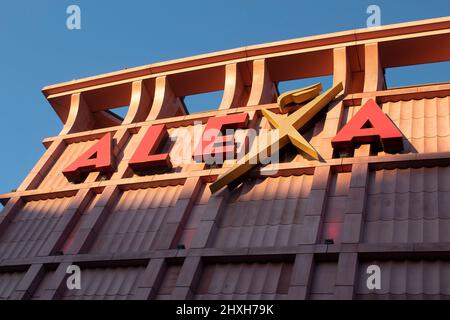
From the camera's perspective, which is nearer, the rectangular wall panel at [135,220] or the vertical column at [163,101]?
the rectangular wall panel at [135,220]

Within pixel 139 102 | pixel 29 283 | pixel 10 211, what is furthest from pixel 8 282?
pixel 139 102

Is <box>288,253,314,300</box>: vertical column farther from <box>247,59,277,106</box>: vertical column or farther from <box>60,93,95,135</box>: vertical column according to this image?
<box>60,93,95,135</box>: vertical column

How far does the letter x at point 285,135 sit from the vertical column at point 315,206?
84cm

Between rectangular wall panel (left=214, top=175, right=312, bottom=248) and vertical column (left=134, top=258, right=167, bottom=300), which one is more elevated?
rectangular wall panel (left=214, top=175, right=312, bottom=248)

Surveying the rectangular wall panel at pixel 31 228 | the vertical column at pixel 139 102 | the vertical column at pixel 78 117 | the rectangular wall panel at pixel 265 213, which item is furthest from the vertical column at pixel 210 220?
the vertical column at pixel 78 117

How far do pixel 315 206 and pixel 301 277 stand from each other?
2870 millimetres

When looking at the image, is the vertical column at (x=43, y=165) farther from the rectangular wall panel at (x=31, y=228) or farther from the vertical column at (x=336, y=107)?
the vertical column at (x=336, y=107)

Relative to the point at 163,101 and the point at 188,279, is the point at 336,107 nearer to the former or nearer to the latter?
the point at 163,101

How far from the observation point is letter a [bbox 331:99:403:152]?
21359 mm

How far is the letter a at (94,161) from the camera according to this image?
25.8 metres

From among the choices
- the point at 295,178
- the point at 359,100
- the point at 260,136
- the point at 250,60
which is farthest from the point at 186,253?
the point at 250,60

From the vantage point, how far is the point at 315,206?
20.0m

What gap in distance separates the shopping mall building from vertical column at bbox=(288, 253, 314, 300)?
0.18 ft

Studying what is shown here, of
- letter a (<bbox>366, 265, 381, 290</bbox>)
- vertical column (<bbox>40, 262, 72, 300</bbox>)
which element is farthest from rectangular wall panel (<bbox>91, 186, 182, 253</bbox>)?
letter a (<bbox>366, 265, 381, 290</bbox>)
